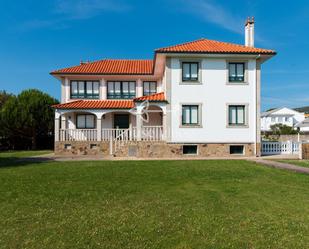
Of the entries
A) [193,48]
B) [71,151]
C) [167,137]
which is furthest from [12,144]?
[193,48]

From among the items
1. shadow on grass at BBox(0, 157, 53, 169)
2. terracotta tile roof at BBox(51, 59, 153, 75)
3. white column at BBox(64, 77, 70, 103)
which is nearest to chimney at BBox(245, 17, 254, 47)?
terracotta tile roof at BBox(51, 59, 153, 75)

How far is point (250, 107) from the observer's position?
18781mm

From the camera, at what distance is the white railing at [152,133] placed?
18.8m

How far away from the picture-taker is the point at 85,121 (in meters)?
23.1

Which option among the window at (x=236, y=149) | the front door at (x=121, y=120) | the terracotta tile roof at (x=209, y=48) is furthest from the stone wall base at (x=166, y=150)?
the terracotta tile roof at (x=209, y=48)

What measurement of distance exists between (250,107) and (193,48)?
627 centimetres

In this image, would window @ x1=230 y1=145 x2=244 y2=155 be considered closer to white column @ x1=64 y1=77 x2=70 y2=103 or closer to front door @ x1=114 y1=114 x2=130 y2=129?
front door @ x1=114 y1=114 x2=130 y2=129

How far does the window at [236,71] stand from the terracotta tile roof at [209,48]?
3.68ft

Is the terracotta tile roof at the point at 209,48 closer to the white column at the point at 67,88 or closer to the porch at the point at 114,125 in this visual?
the porch at the point at 114,125

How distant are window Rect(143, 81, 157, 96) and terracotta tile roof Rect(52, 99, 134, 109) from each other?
213 cm

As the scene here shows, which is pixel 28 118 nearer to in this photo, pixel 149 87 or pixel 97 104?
pixel 97 104

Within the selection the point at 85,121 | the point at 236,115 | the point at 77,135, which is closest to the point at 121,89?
the point at 85,121

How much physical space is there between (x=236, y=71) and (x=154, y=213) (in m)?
16.0

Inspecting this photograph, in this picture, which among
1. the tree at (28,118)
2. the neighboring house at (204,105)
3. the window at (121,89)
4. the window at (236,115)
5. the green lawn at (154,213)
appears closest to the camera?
the green lawn at (154,213)
